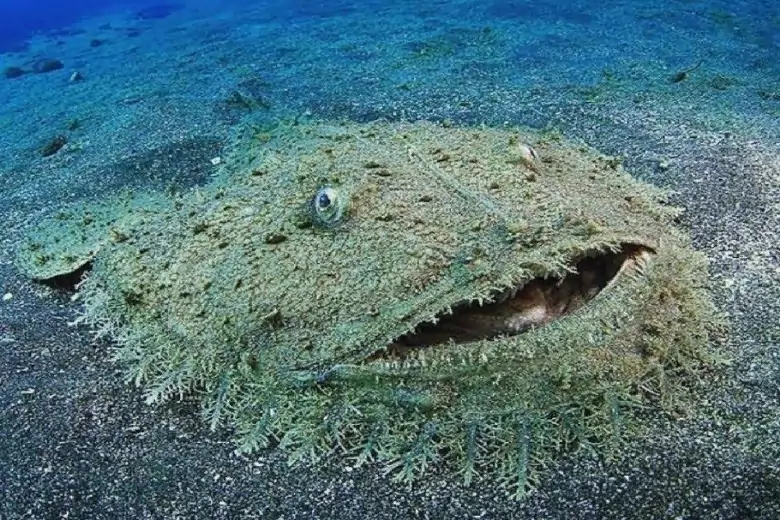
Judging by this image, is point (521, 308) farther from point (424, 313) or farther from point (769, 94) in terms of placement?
point (769, 94)

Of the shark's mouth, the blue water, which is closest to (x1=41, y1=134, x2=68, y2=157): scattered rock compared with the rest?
the blue water

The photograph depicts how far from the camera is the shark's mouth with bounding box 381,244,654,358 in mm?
3529

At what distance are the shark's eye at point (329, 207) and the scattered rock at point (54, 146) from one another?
6710mm

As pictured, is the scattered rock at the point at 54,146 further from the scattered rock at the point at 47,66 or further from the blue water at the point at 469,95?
the scattered rock at the point at 47,66

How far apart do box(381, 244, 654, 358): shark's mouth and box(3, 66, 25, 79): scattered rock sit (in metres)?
18.5

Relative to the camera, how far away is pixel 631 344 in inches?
138

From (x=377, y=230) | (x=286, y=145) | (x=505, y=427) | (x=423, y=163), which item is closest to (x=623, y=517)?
(x=505, y=427)

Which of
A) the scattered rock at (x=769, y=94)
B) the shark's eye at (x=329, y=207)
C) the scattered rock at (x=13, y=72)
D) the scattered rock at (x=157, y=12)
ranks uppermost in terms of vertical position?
the shark's eye at (x=329, y=207)

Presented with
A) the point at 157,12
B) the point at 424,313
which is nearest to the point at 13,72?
the point at 157,12

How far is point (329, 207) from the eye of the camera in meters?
3.91

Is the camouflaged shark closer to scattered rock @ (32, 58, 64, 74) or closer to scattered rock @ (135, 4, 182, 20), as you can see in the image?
scattered rock @ (32, 58, 64, 74)

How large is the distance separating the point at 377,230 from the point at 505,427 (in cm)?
114

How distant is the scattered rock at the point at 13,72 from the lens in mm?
18906

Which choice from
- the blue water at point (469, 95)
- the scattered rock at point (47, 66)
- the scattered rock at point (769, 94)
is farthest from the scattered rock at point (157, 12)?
the scattered rock at point (769, 94)
